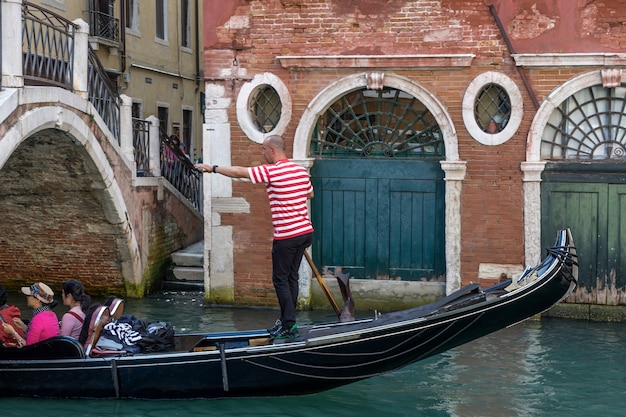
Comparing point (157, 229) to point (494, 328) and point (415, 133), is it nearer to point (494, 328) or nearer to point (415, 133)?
point (415, 133)

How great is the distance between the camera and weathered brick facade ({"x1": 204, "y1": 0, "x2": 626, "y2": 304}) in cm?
822

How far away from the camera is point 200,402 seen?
6.23 m

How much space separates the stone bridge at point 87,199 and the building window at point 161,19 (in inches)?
167

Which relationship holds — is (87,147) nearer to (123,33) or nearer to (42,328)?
(42,328)

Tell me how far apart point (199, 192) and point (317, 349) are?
602cm

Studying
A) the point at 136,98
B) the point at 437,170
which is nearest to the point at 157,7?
the point at 136,98

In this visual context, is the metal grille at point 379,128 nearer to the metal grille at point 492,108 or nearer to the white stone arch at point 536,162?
the metal grille at point 492,108

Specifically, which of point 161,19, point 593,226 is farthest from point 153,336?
point 161,19

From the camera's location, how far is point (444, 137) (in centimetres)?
852

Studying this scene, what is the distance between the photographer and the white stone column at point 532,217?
839 cm

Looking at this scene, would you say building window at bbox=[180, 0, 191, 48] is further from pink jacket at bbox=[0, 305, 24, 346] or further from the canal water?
pink jacket at bbox=[0, 305, 24, 346]

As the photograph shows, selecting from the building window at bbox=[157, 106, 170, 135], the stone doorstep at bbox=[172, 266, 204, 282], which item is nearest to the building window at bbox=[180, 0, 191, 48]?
the building window at bbox=[157, 106, 170, 135]

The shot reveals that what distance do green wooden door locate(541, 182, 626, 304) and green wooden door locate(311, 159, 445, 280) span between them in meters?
0.94

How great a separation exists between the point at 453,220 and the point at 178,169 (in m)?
3.73
